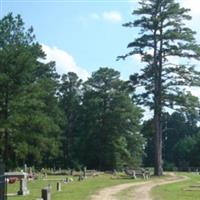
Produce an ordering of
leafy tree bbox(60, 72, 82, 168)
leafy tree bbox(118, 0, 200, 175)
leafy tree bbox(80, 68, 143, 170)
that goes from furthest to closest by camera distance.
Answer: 1. leafy tree bbox(60, 72, 82, 168)
2. leafy tree bbox(80, 68, 143, 170)
3. leafy tree bbox(118, 0, 200, 175)

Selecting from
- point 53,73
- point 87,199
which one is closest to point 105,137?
point 53,73

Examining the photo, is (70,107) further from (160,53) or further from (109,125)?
(160,53)

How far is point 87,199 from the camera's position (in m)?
25.5

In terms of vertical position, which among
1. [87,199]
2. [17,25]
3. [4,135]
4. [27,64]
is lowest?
[87,199]

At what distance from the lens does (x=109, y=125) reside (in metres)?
87.4

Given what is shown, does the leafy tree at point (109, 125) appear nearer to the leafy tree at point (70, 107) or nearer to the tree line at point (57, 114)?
the tree line at point (57, 114)

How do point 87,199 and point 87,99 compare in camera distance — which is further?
point 87,99

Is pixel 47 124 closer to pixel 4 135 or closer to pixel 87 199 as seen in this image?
pixel 4 135

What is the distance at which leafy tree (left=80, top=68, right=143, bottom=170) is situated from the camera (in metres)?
86.7

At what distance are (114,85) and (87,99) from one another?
473cm

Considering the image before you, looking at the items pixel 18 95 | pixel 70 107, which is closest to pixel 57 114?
pixel 70 107

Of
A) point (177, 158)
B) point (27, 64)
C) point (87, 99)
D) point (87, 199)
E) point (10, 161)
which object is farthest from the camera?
point (177, 158)

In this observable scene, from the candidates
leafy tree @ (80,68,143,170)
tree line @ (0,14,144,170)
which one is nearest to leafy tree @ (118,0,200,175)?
tree line @ (0,14,144,170)

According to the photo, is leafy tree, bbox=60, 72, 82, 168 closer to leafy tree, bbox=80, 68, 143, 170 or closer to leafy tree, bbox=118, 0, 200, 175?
leafy tree, bbox=80, 68, 143, 170
